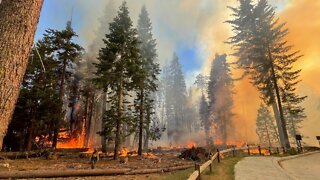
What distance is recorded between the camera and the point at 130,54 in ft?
77.7

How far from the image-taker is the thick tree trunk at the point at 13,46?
374 cm

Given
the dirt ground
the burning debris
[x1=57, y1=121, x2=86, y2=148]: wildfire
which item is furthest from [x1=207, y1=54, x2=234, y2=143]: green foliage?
the dirt ground

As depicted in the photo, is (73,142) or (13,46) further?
(73,142)

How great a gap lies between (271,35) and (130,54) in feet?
65.2

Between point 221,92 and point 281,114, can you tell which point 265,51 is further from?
point 221,92

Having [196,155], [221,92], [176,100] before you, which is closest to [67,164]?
[196,155]

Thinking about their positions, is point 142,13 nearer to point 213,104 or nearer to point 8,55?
point 213,104

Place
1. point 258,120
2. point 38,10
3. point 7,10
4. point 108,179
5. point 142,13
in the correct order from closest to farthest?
point 7,10 < point 38,10 < point 108,179 < point 142,13 < point 258,120

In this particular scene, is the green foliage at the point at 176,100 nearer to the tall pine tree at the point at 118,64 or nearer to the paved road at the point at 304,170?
the tall pine tree at the point at 118,64

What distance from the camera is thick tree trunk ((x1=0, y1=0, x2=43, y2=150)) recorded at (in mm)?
3740

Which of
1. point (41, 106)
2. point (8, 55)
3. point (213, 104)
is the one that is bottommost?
point (8, 55)

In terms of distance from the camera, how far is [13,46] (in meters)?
3.92

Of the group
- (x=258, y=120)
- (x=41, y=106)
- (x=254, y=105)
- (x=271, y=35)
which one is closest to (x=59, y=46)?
(x=41, y=106)

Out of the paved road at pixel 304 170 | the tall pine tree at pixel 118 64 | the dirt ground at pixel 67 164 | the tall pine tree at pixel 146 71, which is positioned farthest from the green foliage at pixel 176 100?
the paved road at pixel 304 170
